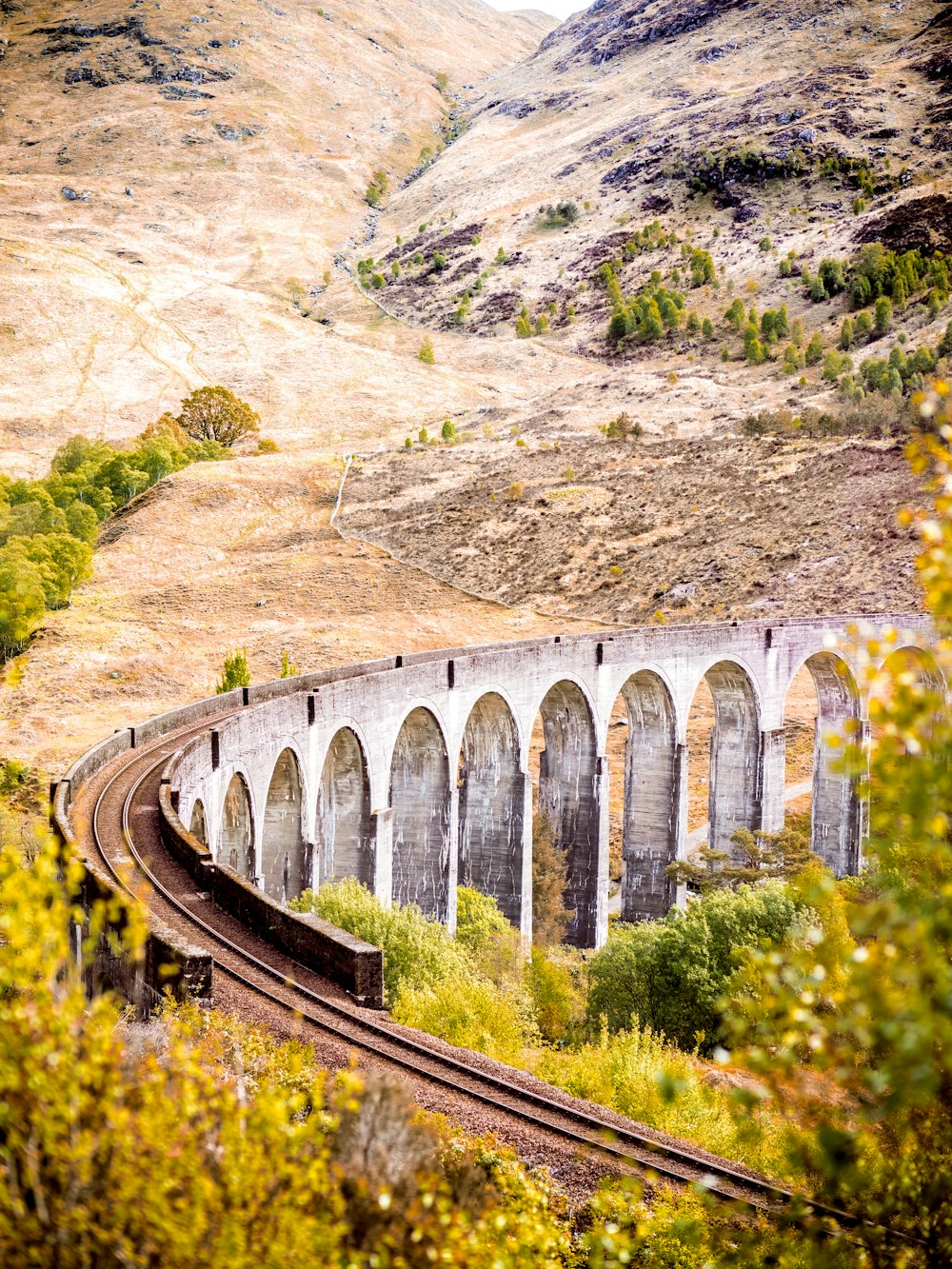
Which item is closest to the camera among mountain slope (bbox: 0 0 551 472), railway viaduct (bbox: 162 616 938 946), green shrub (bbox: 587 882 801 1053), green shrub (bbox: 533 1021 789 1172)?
green shrub (bbox: 533 1021 789 1172)

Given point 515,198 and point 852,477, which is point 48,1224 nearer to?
point 852,477

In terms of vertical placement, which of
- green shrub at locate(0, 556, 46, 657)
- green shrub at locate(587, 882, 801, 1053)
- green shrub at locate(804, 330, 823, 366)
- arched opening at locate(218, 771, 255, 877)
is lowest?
green shrub at locate(587, 882, 801, 1053)

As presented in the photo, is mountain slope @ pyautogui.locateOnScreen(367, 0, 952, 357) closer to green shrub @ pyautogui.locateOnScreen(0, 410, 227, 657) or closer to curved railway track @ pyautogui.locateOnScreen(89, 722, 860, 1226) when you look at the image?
green shrub @ pyautogui.locateOnScreen(0, 410, 227, 657)

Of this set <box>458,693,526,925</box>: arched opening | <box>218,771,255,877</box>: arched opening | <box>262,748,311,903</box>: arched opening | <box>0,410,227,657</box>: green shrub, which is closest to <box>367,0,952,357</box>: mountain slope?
<box>0,410,227,657</box>: green shrub

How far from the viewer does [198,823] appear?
21234 millimetres

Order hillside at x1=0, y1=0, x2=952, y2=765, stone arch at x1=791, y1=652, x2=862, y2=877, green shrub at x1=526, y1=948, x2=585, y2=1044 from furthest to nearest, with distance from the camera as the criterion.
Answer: hillside at x1=0, y1=0, x2=952, y2=765 → stone arch at x1=791, y1=652, x2=862, y2=877 → green shrub at x1=526, y1=948, x2=585, y2=1044

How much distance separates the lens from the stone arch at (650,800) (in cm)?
3447

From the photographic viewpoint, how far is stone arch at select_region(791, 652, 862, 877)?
3912 centimetres

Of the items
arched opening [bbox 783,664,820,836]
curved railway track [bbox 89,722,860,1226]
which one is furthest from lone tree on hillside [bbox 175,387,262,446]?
curved railway track [bbox 89,722,860,1226]

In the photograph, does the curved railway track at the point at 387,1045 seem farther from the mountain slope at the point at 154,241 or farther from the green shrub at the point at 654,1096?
the mountain slope at the point at 154,241

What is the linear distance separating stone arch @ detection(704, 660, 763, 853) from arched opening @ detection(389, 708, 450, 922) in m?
12.9

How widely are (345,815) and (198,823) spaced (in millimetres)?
4983

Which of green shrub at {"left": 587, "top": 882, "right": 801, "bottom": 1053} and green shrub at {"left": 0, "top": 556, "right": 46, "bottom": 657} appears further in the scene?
green shrub at {"left": 0, "top": 556, "right": 46, "bottom": 657}

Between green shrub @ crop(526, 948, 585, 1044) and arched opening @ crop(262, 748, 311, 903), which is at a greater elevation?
arched opening @ crop(262, 748, 311, 903)
